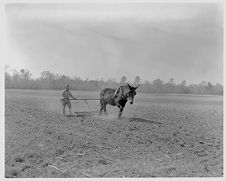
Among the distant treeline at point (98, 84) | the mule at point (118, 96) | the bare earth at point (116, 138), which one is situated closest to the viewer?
the bare earth at point (116, 138)

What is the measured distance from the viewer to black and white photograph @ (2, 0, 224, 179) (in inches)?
197

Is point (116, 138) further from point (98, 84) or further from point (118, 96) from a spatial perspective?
point (98, 84)

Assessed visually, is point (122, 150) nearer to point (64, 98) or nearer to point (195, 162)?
point (195, 162)

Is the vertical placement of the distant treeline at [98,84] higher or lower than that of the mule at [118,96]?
higher

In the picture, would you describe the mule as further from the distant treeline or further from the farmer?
the farmer

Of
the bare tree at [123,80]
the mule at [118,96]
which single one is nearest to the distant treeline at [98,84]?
the bare tree at [123,80]

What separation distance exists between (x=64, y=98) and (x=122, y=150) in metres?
1.43

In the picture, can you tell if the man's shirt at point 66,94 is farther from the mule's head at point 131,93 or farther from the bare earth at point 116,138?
the mule's head at point 131,93

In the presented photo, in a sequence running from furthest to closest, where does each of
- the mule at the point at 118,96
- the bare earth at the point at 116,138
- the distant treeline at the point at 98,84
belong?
1. the mule at the point at 118,96
2. the distant treeline at the point at 98,84
3. the bare earth at the point at 116,138

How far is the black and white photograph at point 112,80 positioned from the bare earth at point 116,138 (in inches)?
0.7

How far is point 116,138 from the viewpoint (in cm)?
504

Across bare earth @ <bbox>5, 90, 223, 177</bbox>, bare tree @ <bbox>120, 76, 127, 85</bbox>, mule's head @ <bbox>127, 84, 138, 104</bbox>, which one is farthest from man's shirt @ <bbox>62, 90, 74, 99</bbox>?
mule's head @ <bbox>127, 84, 138, 104</bbox>

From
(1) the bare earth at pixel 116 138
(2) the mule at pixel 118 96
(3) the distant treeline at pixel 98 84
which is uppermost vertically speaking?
(3) the distant treeline at pixel 98 84

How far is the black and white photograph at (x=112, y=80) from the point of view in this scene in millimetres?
5008
